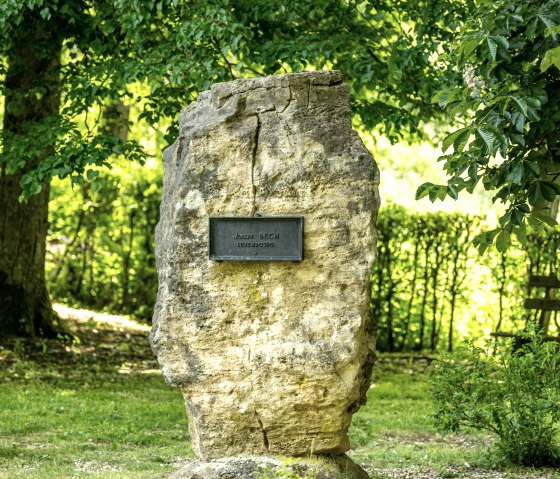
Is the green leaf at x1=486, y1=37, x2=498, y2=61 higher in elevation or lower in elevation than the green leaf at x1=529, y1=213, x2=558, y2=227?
higher

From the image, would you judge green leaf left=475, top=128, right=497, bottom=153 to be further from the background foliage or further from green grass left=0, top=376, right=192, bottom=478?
the background foliage

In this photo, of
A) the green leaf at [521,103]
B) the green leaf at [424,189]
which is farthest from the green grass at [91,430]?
the green leaf at [521,103]

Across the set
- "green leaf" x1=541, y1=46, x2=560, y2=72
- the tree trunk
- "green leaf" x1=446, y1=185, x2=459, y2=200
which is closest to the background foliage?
the tree trunk

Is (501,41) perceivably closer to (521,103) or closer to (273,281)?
(521,103)

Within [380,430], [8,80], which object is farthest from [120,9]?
[380,430]

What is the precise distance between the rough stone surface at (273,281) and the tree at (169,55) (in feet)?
8.95

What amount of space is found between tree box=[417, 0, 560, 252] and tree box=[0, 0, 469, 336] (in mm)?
3348

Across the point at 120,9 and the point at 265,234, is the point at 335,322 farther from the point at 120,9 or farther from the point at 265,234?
the point at 120,9

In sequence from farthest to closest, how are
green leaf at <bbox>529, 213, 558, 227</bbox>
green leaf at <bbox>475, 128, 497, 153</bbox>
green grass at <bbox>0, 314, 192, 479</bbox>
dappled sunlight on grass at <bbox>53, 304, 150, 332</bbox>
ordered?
dappled sunlight on grass at <bbox>53, 304, 150, 332</bbox> → green grass at <bbox>0, 314, 192, 479</bbox> → green leaf at <bbox>529, 213, 558, 227</bbox> → green leaf at <bbox>475, 128, 497, 153</bbox>

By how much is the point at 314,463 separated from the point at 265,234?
5.02 feet

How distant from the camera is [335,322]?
5488mm

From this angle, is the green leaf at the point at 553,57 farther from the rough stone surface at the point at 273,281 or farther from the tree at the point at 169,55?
the tree at the point at 169,55

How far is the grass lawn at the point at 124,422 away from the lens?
275 inches

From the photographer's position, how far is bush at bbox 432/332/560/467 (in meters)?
6.80
